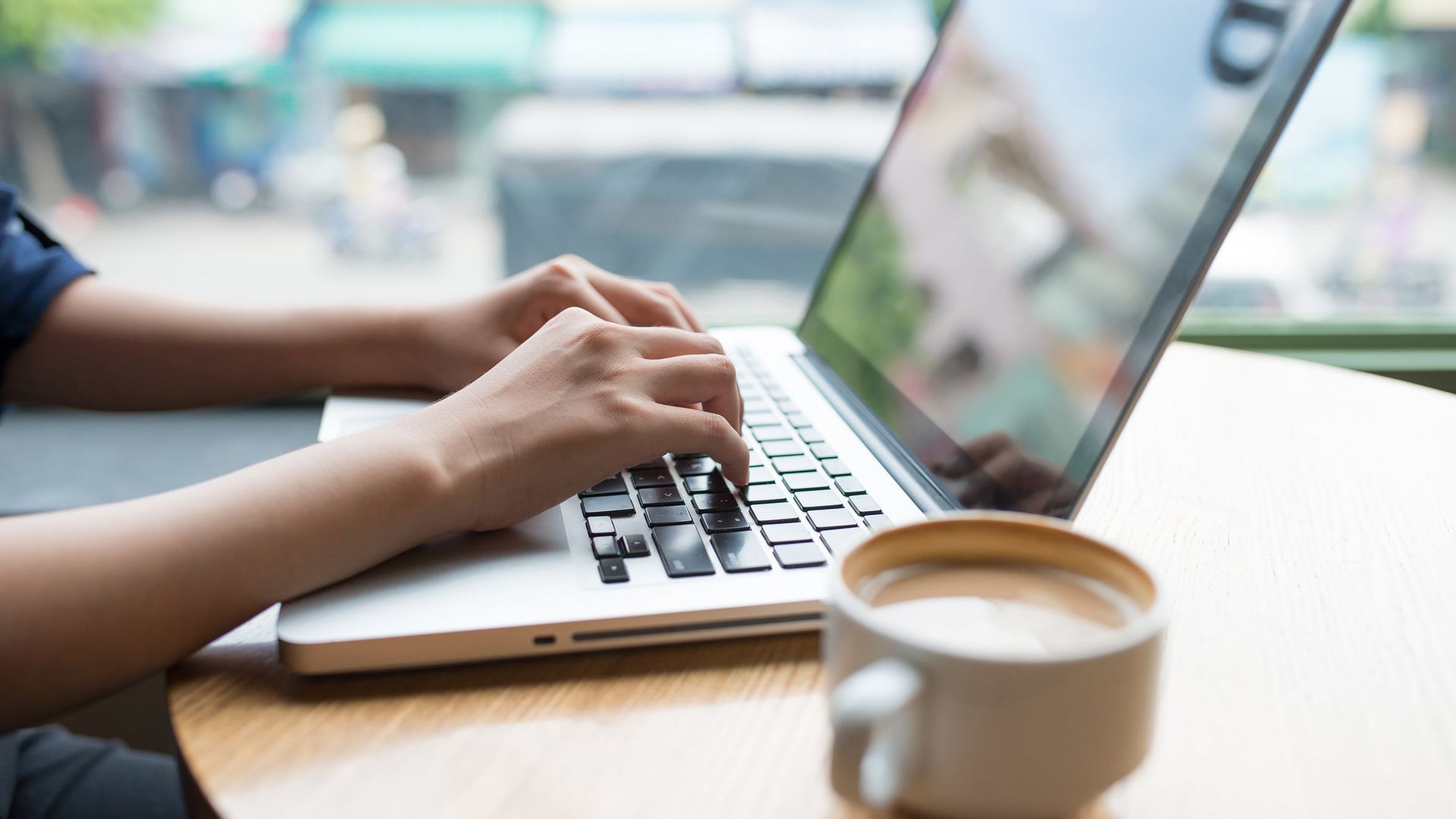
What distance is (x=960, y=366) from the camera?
64cm

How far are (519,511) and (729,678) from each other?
14 cm

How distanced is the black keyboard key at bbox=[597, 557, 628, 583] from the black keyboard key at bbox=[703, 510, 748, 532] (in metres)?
0.06

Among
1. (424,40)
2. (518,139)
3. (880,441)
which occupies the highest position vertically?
(424,40)

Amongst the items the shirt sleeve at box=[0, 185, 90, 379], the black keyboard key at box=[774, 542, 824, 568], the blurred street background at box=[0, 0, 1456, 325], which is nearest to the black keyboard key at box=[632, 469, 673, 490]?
the black keyboard key at box=[774, 542, 824, 568]

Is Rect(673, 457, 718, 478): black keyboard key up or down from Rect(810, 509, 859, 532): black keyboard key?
down

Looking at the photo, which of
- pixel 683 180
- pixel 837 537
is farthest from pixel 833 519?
pixel 683 180

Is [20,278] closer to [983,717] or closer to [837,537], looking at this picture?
[837,537]

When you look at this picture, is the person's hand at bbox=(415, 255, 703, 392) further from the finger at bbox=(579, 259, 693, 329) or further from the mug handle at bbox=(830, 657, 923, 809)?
the mug handle at bbox=(830, 657, 923, 809)

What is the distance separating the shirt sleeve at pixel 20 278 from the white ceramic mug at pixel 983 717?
693 mm

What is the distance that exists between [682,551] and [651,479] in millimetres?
103

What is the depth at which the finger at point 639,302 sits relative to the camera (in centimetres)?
72

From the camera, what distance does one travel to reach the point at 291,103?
1.34 m

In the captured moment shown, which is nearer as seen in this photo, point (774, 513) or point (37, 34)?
point (774, 513)

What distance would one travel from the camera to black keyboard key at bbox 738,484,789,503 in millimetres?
560
